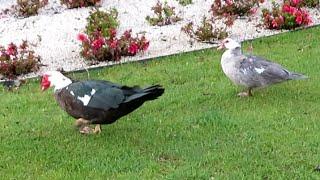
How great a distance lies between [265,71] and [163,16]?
390 centimetres

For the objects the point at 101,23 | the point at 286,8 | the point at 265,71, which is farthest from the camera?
the point at 286,8

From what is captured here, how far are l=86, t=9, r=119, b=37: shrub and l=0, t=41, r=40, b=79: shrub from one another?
109 cm

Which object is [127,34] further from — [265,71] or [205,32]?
[265,71]

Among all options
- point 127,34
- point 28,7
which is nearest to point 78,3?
point 28,7

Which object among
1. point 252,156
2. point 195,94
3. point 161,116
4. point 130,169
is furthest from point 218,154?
point 195,94

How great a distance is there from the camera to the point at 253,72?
8.35 m

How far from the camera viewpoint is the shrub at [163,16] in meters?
11.7

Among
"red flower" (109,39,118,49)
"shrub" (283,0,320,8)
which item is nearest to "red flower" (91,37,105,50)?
"red flower" (109,39,118,49)

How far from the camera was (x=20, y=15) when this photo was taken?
41.2ft

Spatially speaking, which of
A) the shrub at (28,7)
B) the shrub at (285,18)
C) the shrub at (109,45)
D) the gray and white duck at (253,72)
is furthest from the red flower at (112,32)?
Result: the gray and white duck at (253,72)

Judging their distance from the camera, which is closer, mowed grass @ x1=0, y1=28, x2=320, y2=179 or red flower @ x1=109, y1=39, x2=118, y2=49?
mowed grass @ x1=0, y1=28, x2=320, y2=179

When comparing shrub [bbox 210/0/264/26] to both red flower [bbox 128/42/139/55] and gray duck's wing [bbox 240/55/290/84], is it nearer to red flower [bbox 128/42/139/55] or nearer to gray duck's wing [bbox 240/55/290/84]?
red flower [bbox 128/42/139/55]

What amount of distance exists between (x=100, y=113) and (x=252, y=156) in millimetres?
1439

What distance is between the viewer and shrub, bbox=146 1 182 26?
11.7 m
